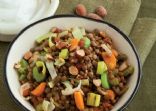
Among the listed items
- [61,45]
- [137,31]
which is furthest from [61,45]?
[137,31]

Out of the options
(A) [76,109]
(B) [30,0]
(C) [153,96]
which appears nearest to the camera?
(A) [76,109]

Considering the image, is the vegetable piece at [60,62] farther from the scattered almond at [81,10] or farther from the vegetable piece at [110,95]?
the scattered almond at [81,10]

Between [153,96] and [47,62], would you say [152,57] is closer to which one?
[153,96]

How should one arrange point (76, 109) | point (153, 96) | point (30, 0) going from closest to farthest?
point (76, 109), point (153, 96), point (30, 0)

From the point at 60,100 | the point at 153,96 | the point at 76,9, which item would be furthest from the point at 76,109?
the point at 76,9

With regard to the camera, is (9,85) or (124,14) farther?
(124,14)

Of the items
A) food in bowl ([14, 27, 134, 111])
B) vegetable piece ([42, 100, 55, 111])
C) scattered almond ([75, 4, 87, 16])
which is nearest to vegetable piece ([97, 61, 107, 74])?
food in bowl ([14, 27, 134, 111])

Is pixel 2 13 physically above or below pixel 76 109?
above
